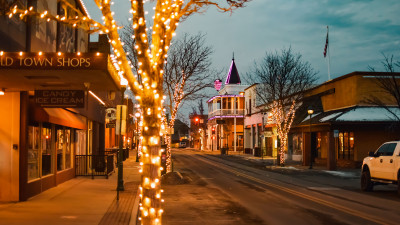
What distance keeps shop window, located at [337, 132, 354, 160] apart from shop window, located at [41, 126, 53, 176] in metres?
22.8

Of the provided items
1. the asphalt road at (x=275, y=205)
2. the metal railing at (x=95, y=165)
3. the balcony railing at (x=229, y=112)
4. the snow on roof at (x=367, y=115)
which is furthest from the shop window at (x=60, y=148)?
the balcony railing at (x=229, y=112)

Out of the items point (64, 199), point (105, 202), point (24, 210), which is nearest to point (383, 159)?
point (105, 202)

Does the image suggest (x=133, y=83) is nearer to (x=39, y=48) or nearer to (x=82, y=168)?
(x=39, y=48)

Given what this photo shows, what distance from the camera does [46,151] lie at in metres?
17.7

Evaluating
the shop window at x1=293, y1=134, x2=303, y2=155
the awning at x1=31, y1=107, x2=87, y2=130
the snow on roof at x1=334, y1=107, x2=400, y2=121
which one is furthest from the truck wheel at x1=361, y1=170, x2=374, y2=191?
the shop window at x1=293, y1=134, x2=303, y2=155

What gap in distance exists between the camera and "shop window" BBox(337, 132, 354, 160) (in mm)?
33812

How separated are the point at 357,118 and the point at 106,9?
1055 inches

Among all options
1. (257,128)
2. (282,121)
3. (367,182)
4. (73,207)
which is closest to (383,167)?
(367,182)

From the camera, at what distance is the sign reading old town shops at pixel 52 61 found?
33.3 ft

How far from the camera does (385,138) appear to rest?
32750 millimetres

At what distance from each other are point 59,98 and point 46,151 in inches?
150

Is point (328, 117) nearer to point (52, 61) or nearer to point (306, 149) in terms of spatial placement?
point (306, 149)

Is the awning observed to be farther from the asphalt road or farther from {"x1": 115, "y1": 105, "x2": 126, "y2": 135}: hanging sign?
the asphalt road

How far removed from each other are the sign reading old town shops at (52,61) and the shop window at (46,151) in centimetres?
728
